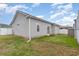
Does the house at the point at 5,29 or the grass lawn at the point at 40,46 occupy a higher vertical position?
the house at the point at 5,29

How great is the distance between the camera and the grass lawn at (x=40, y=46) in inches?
142

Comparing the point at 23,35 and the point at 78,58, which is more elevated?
the point at 23,35

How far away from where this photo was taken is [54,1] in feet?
11.9

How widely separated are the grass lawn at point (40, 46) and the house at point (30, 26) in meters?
0.08

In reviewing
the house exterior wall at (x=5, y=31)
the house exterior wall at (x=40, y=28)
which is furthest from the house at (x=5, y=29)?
the house exterior wall at (x=40, y=28)

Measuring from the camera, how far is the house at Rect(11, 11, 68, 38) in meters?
3.67

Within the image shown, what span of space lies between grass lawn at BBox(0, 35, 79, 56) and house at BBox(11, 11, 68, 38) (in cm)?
8

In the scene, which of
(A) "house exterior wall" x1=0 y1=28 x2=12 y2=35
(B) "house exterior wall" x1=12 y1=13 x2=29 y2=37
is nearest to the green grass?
(B) "house exterior wall" x1=12 y1=13 x2=29 y2=37

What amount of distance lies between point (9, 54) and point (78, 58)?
0.98m

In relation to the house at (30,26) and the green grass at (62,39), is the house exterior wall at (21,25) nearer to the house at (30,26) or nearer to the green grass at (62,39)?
the house at (30,26)

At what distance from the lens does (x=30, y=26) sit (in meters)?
3.68

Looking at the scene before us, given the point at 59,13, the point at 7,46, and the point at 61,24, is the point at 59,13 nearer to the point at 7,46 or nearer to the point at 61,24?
the point at 61,24

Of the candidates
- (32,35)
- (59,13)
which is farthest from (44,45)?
(59,13)

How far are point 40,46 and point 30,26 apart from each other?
1.06 ft
